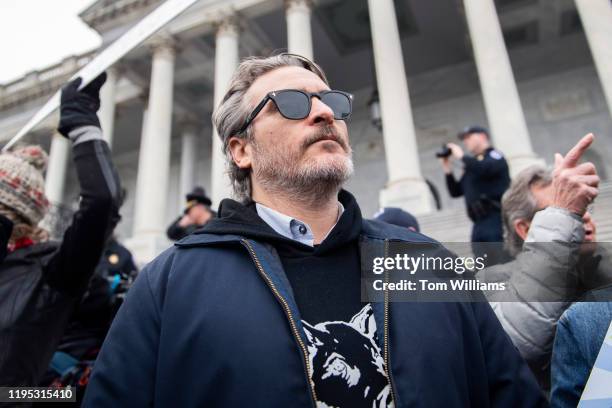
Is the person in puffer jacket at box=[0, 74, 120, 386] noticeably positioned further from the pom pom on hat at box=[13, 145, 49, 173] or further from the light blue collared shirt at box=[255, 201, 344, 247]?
the light blue collared shirt at box=[255, 201, 344, 247]

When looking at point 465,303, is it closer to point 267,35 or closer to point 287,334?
point 287,334

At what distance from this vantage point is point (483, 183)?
16.5 feet

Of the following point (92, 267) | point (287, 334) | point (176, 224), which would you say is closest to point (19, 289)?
point (92, 267)

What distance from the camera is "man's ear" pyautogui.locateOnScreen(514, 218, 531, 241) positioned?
7.61 ft

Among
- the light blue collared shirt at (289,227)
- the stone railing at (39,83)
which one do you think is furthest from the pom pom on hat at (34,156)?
the stone railing at (39,83)

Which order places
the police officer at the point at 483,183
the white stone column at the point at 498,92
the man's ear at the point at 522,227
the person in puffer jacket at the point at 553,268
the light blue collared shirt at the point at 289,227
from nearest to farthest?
the person in puffer jacket at the point at 553,268 → the light blue collared shirt at the point at 289,227 → the man's ear at the point at 522,227 → the police officer at the point at 483,183 → the white stone column at the point at 498,92

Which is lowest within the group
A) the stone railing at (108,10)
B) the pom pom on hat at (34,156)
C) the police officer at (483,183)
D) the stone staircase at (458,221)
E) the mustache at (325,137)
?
the mustache at (325,137)

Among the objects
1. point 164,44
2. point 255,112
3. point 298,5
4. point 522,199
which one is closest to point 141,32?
point 255,112

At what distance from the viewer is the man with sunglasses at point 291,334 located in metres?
1.25

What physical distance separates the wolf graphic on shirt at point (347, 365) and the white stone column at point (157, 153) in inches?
540

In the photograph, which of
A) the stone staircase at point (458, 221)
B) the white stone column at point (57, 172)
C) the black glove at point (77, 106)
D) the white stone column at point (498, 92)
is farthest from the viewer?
the white stone column at point (57, 172)

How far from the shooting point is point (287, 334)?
1.30 metres

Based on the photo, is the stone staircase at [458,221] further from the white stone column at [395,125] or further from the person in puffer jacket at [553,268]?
the person in puffer jacket at [553,268]

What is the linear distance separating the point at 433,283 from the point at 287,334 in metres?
0.50
